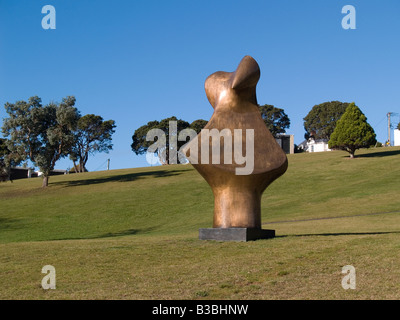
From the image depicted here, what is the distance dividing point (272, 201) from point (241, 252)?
21.4m

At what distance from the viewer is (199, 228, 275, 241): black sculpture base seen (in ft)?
44.7

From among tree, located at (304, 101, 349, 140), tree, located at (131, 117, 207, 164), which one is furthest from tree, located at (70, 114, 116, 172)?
tree, located at (304, 101, 349, 140)

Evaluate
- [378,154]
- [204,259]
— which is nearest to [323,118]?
[378,154]

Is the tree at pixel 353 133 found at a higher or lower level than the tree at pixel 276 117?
lower

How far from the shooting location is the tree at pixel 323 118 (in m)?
99.6

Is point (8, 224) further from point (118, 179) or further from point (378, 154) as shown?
point (378, 154)

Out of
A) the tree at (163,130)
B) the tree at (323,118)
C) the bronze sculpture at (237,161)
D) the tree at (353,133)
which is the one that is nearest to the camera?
the bronze sculpture at (237,161)

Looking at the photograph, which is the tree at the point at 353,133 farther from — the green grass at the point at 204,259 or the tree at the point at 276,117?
the tree at the point at 276,117

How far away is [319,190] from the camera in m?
35.7

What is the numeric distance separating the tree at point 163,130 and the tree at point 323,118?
2602cm

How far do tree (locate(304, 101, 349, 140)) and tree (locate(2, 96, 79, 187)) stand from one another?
211 ft

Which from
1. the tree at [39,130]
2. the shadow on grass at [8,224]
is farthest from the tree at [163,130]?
the shadow on grass at [8,224]
